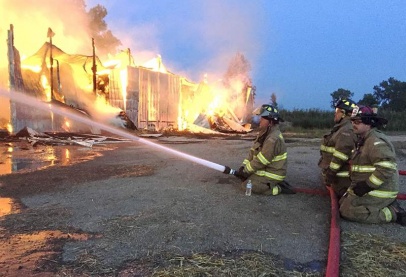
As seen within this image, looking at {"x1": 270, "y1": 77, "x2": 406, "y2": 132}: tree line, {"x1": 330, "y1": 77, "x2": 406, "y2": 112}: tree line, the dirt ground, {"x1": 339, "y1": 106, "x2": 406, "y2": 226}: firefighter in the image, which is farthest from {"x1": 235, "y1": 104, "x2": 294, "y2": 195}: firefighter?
{"x1": 330, "y1": 77, "x2": 406, "y2": 112}: tree line

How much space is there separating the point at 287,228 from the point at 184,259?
4.90ft

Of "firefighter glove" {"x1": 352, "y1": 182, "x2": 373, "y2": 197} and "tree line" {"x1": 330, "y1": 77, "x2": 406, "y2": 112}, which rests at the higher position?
"tree line" {"x1": 330, "y1": 77, "x2": 406, "y2": 112}

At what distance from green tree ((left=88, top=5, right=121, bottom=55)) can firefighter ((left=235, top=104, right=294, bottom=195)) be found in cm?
2873

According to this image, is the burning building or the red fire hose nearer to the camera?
the red fire hose

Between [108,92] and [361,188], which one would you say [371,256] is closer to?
[361,188]

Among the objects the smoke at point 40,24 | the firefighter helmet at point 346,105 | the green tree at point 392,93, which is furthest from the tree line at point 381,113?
the smoke at point 40,24

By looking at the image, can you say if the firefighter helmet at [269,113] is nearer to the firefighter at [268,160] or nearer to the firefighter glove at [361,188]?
the firefighter at [268,160]

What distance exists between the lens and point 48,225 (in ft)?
13.7

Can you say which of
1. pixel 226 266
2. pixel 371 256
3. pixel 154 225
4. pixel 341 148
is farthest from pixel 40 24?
pixel 371 256

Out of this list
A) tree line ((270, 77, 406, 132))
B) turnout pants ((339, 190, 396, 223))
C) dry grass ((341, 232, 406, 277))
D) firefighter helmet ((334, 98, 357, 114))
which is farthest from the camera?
tree line ((270, 77, 406, 132))

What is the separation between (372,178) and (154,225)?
8.74ft

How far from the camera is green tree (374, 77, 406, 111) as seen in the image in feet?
169

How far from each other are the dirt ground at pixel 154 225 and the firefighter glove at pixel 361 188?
0.43 metres

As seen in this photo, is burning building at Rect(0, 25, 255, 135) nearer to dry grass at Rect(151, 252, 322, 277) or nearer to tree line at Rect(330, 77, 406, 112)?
dry grass at Rect(151, 252, 322, 277)
